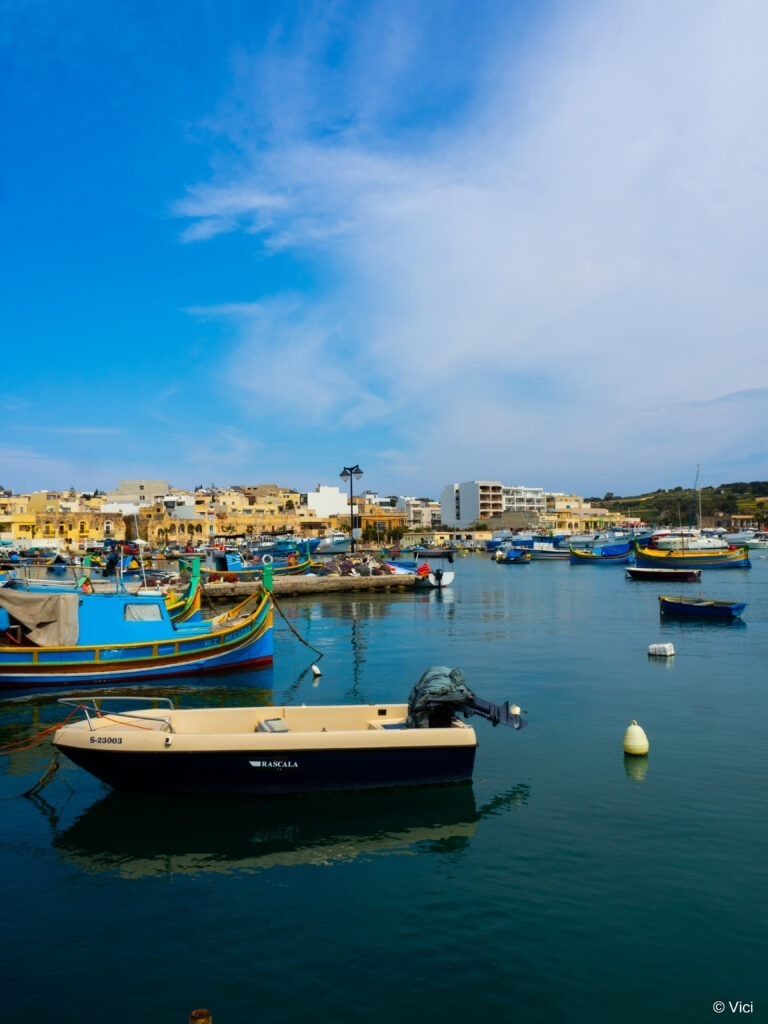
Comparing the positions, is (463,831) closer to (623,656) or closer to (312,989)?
(312,989)

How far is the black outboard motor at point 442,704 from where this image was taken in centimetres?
1234

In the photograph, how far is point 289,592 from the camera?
53.4 metres

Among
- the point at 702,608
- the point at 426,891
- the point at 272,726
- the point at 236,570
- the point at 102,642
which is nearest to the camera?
the point at 426,891

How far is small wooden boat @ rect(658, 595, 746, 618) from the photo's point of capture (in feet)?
116

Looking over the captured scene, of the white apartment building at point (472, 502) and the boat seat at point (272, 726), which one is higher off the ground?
the white apartment building at point (472, 502)

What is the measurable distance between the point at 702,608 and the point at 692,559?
139 ft

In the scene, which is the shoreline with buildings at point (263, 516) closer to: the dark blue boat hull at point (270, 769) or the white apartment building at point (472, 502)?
the white apartment building at point (472, 502)

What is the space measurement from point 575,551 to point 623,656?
68.4m

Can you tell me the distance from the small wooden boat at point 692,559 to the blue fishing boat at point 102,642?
58.8 meters

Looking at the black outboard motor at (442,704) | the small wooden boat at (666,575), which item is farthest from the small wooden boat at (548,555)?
the black outboard motor at (442,704)

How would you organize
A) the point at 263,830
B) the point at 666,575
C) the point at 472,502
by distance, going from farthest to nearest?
the point at 472,502
the point at 666,575
the point at 263,830

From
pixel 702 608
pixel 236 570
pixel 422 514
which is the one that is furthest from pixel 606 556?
pixel 422 514

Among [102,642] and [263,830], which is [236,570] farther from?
[263,830]

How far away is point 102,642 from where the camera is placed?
70.0 ft
